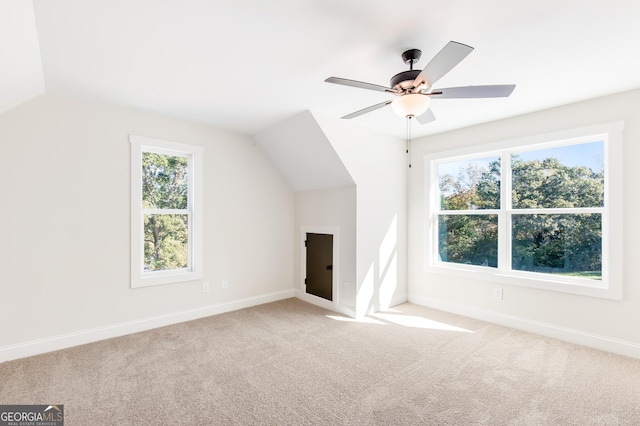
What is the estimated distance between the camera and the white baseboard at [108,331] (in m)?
2.65

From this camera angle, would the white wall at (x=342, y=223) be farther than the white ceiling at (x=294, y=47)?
Yes

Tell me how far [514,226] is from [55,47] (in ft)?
15.3

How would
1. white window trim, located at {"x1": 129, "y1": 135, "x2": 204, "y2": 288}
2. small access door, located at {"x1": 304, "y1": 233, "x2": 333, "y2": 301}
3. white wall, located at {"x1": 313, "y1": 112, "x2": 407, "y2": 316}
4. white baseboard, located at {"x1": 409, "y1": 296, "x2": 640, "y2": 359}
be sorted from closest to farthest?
white baseboard, located at {"x1": 409, "y1": 296, "x2": 640, "y2": 359}, white window trim, located at {"x1": 129, "y1": 135, "x2": 204, "y2": 288}, white wall, located at {"x1": 313, "y1": 112, "x2": 407, "y2": 316}, small access door, located at {"x1": 304, "y1": 233, "x2": 333, "y2": 301}

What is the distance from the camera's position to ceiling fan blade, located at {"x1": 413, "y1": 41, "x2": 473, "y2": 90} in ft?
4.95

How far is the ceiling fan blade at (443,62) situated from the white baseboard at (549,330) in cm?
300

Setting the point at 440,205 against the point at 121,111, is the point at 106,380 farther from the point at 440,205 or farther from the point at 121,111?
the point at 440,205

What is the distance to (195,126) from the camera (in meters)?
3.72

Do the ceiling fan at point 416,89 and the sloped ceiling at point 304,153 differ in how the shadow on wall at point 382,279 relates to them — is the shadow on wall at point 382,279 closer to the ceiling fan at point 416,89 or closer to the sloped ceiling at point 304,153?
the sloped ceiling at point 304,153

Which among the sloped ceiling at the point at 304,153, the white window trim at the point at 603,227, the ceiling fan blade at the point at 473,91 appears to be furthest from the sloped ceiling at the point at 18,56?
the white window trim at the point at 603,227

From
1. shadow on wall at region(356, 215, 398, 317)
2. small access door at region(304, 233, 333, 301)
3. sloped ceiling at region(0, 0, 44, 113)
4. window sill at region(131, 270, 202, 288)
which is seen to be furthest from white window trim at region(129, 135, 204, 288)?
shadow on wall at region(356, 215, 398, 317)

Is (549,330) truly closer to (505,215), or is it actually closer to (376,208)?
(505,215)

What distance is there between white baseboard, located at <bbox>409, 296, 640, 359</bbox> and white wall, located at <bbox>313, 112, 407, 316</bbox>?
763mm

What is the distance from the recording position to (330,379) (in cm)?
234

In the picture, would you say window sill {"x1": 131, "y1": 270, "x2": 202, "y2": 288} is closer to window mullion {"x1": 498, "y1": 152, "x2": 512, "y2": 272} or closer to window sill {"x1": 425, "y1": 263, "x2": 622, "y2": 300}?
window sill {"x1": 425, "y1": 263, "x2": 622, "y2": 300}
